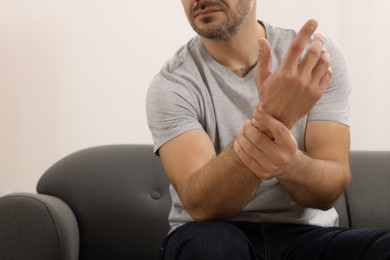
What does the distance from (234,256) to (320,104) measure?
0.49 meters

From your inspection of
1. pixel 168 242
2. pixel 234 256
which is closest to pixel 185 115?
pixel 168 242

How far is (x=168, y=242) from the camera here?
4.12 feet

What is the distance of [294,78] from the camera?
1.04 metres

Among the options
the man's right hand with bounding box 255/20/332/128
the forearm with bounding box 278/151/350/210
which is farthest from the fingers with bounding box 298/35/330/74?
the forearm with bounding box 278/151/350/210

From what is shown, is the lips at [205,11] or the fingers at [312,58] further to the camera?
the lips at [205,11]

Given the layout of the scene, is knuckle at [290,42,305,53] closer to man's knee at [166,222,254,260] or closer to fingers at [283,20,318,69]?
fingers at [283,20,318,69]

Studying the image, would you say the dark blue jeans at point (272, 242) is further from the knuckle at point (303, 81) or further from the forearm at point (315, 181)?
the knuckle at point (303, 81)

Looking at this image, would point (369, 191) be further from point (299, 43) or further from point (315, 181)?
point (299, 43)

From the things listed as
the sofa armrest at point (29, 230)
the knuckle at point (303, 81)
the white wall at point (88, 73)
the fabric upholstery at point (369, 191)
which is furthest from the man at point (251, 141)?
the white wall at point (88, 73)

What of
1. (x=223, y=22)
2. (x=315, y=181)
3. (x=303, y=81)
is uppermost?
(x=223, y=22)

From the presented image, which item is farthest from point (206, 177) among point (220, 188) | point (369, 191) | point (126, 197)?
point (369, 191)

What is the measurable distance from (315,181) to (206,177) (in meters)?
0.23

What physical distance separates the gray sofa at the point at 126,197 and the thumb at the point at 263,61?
2.80 feet

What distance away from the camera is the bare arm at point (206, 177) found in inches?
47.3
